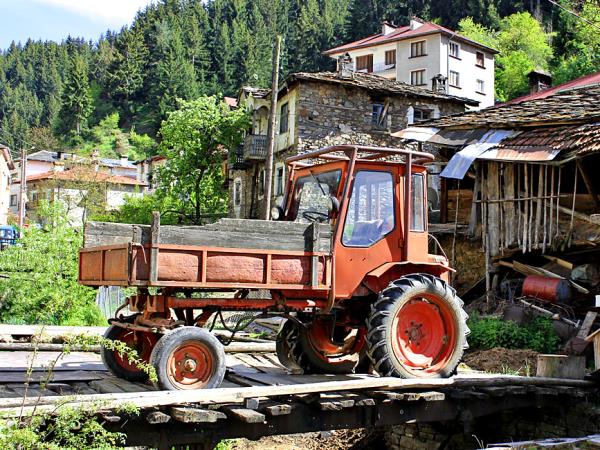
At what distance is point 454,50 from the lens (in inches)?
2035

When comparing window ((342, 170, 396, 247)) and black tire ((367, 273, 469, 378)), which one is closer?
black tire ((367, 273, 469, 378))

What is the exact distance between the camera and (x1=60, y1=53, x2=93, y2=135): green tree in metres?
91.1

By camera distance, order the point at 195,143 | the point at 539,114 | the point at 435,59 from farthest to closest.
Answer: the point at 435,59, the point at 195,143, the point at 539,114

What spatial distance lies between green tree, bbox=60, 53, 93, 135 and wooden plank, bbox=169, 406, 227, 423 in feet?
296

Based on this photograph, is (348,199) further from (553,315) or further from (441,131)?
(441,131)

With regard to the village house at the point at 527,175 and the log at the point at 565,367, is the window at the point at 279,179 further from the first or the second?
the log at the point at 565,367

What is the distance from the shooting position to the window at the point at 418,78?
5091 cm

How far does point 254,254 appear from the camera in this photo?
7.44 m

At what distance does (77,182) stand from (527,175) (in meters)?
36.1

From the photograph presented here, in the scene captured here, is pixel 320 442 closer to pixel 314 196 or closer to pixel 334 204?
pixel 314 196

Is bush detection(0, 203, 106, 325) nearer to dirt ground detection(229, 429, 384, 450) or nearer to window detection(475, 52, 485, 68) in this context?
dirt ground detection(229, 429, 384, 450)

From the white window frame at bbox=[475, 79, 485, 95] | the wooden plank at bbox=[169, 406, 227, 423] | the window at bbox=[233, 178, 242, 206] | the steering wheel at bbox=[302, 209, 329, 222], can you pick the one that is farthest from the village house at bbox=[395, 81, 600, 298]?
the white window frame at bbox=[475, 79, 485, 95]

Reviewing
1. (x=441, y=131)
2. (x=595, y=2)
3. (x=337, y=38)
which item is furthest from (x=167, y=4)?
(x=441, y=131)

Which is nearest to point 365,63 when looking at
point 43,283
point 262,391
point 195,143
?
point 195,143
